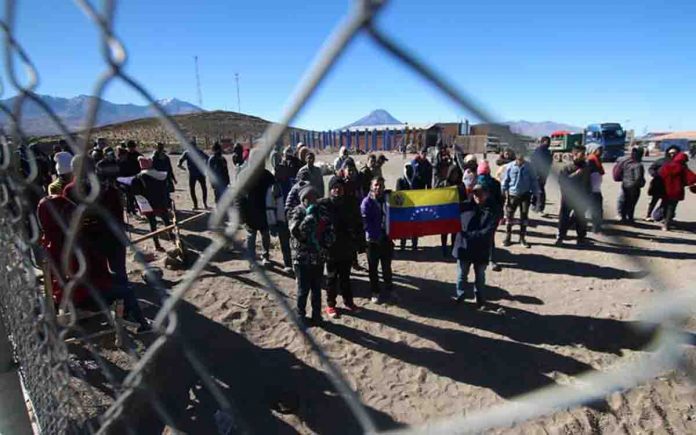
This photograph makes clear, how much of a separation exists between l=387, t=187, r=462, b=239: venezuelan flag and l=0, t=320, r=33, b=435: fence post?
514 centimetres

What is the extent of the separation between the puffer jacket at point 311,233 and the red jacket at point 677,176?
7.07 m

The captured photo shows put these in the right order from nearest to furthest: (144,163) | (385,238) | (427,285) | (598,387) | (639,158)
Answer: (598,387) < (385,238) < (427,285) < (144,163) < (639,158)

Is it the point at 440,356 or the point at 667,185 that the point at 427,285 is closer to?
the point at 440,356

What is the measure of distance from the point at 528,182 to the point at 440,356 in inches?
146

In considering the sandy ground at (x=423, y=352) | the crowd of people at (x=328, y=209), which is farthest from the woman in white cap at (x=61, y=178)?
the sandy ground at (x=423, y=352)

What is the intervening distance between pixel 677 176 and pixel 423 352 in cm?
666

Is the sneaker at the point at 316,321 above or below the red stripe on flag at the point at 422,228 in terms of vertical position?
below

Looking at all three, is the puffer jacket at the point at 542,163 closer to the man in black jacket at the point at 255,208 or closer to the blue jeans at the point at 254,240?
the blue jeans at the point at 254,240


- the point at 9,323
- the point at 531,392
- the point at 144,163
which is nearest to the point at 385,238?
the point at 531,392

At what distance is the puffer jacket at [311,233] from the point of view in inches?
175

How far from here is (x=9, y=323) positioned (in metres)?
2.49

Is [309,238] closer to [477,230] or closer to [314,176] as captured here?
[477,230]

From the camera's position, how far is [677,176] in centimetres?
794

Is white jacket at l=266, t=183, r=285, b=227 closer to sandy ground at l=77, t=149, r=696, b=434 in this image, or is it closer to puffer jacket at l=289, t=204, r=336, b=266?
sandy ground at l=77, t=149, r=696, b=434
